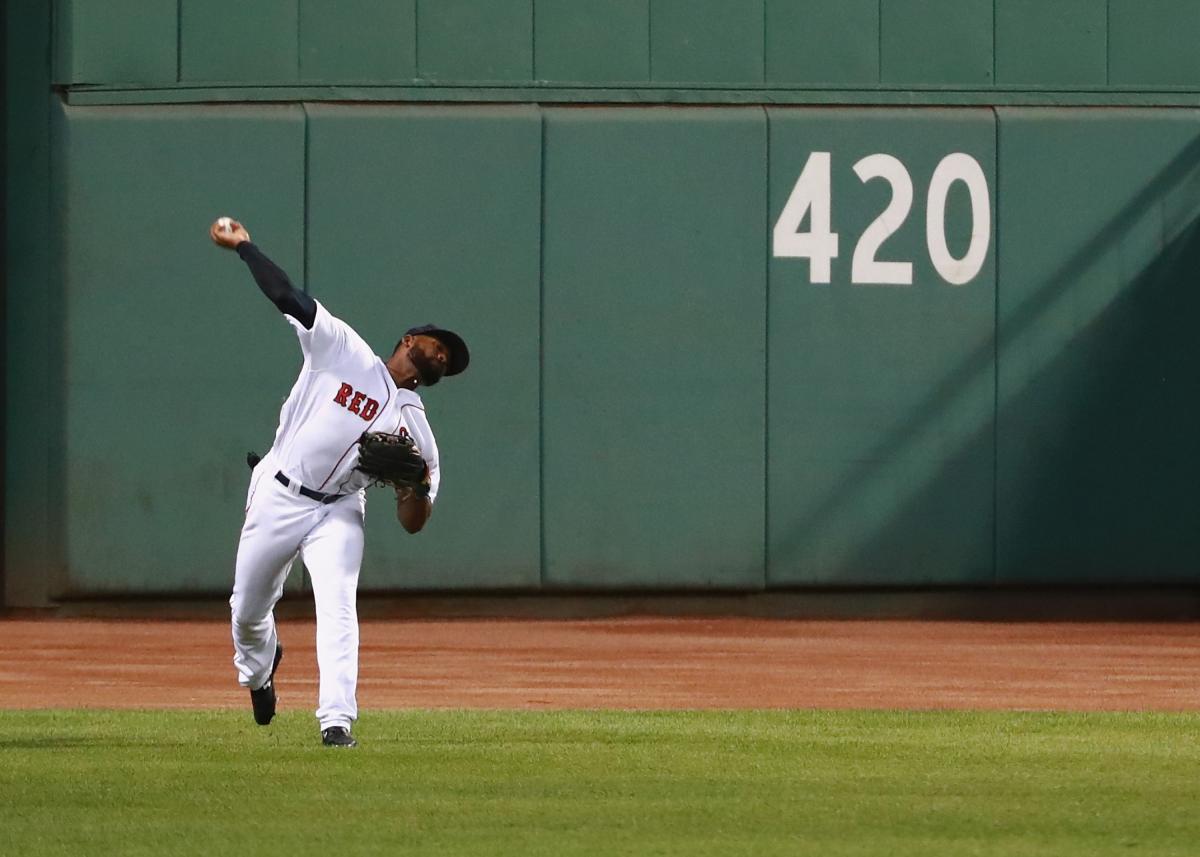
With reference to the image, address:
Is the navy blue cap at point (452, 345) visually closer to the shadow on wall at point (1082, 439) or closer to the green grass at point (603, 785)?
the green grass at point (603, 785)

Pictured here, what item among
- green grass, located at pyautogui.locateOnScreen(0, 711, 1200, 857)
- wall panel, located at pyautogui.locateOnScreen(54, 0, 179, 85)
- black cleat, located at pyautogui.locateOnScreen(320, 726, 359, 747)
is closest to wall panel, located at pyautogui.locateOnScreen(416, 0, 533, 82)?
wall panel, located at pyautogui.locateOnScreen(54, 0, 179, 85)

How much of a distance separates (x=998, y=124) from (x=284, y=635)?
5.73 m

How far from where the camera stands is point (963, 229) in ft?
47.5

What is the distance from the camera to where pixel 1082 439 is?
1462cm

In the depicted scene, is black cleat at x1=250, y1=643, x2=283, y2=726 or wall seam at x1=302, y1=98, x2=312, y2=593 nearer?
black cleat at x1=250, y1=643, x2=283, y2=726

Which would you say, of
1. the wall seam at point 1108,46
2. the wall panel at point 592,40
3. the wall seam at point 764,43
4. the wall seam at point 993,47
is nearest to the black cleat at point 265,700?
the wall panel at point 592,40

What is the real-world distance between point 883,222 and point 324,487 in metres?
7.46

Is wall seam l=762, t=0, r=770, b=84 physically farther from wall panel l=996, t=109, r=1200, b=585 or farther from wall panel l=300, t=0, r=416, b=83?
wall panel l=300, t=0, r=416, b=83

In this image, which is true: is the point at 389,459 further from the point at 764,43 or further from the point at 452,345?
the point at 764,43

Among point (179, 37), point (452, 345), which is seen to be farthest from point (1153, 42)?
point (452, 345)

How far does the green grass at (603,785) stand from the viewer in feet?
18.4

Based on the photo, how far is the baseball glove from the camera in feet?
24.8

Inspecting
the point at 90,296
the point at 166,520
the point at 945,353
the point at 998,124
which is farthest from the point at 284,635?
the point at 998,124

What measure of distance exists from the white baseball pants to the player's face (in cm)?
53
